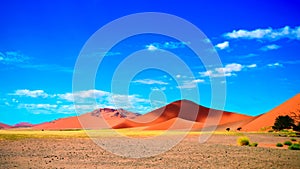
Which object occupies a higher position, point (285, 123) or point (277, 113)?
point (277, 113)

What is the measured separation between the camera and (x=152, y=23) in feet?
103

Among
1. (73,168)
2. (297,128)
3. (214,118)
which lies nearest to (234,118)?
(214,118)

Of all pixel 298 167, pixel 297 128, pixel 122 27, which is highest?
pixel 122 27

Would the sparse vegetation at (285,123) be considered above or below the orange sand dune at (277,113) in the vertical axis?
below

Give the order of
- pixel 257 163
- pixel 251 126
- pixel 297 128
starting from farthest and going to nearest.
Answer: pixel 251 126
pixel 297 128
pixel 257 163

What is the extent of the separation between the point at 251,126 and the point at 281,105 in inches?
450

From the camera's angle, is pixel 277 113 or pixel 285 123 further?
pixel 277 113

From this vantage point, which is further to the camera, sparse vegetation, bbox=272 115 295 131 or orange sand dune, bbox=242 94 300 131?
orange sand dune, bbox=242 94 300 131

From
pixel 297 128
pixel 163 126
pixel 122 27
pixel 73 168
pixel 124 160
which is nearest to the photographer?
pixel 73 168

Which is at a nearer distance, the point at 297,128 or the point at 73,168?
the point at 73,168

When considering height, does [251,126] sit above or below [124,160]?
above

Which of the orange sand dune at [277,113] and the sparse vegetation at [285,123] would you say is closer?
the sparse vegetation at [285,123]

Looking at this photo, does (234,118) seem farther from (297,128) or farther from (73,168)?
(73,168)

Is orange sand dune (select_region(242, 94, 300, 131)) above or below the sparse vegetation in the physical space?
above
